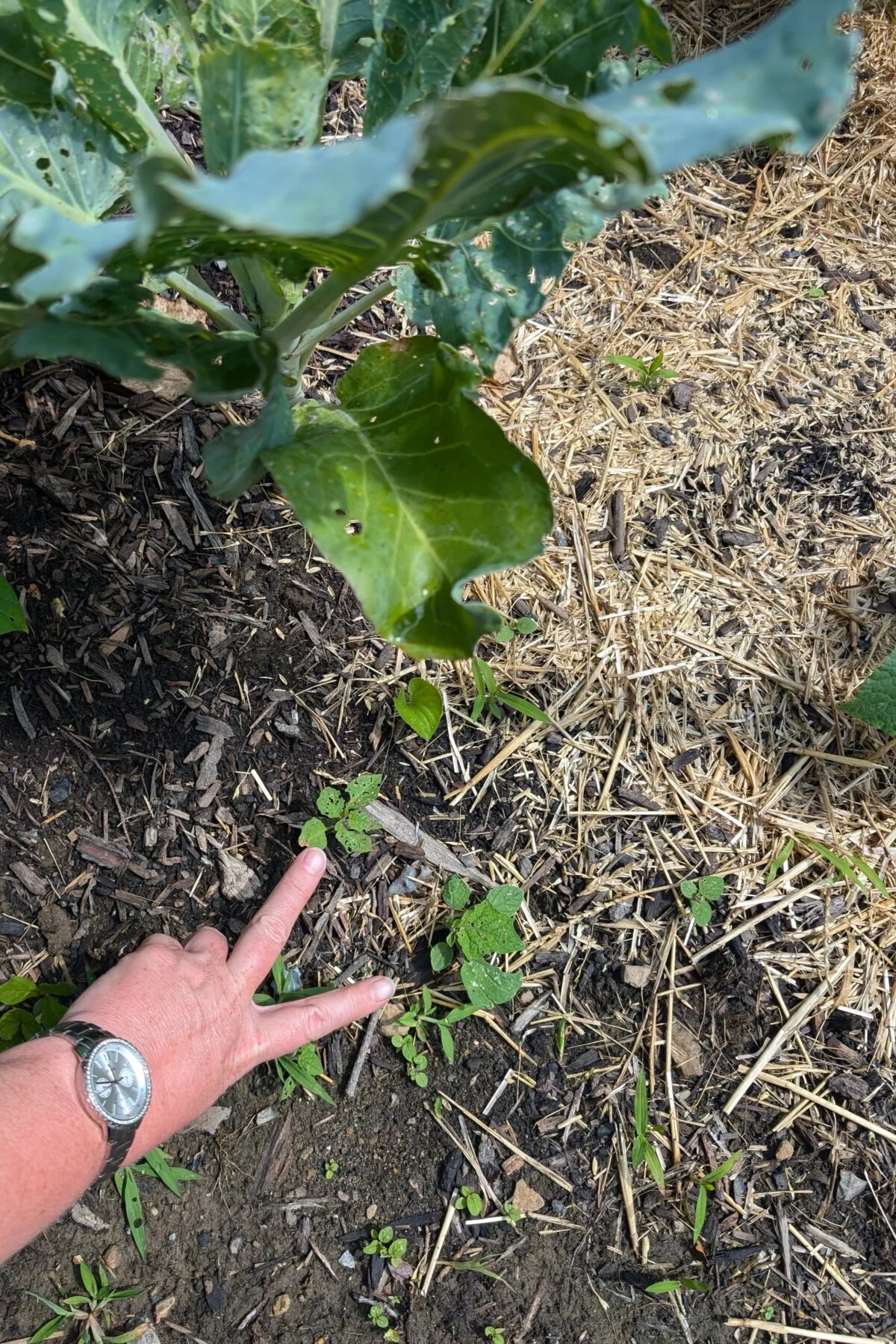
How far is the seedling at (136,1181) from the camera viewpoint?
153cm

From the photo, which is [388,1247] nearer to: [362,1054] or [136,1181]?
[362,1054]

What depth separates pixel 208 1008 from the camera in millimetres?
1427

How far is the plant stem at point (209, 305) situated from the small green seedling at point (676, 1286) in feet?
5.44

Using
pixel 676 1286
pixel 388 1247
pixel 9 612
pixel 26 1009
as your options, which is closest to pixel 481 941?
pixel 388 1247

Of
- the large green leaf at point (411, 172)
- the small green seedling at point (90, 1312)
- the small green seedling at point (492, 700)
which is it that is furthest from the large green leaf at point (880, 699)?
the small green seedling at point (90, 1312)

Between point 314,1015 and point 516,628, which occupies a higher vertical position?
point 516,628

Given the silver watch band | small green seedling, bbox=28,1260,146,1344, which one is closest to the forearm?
the silver watch band

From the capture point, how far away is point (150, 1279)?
5.00ft

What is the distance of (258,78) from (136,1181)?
5.40 feet

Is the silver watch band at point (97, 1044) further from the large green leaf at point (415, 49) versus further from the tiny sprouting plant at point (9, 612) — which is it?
the large green leaf at point (415, 49)

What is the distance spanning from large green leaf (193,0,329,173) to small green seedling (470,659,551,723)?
0.87 m

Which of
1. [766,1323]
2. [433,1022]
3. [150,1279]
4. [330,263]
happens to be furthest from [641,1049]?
A: [330,263]

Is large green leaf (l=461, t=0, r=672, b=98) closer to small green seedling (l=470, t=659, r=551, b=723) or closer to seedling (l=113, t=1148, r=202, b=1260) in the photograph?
small green seedling (l=470, t=659, r=551, b=723)

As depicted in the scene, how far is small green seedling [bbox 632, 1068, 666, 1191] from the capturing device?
1618 millimetres
